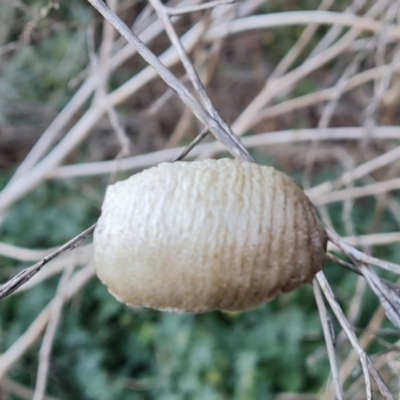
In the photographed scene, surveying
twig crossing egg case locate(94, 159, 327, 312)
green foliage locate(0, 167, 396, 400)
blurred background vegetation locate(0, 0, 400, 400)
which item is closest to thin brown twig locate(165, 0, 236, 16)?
twig crossing egg case locate(94, 159, 327, 312)

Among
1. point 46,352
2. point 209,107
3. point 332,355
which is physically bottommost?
point 46,352

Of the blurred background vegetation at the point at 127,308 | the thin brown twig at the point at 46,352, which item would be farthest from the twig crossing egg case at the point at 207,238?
the blurred background vegetation at the point at 127,308

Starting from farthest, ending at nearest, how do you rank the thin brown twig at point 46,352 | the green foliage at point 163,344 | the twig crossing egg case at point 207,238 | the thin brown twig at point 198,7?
the green foliage at point 163,344 < the thin brown twig at point 46,352 < the thin brown twig at point 198,7 < the twig crossing egg case at point 207,238

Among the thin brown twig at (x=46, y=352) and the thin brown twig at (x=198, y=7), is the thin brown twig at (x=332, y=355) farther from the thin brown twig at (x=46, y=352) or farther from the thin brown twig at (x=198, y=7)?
the thin brown twig at (x=46, y=352)

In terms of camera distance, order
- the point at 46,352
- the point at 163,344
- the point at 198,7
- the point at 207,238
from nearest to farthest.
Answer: the point at 207,238 < the point at 198,7 < the point at 46,352 < the point at 163,344

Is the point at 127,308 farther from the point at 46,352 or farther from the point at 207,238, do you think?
the point at 207,238

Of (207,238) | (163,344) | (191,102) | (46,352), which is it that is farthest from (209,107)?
(163,344)

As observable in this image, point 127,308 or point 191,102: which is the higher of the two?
point 191,102
